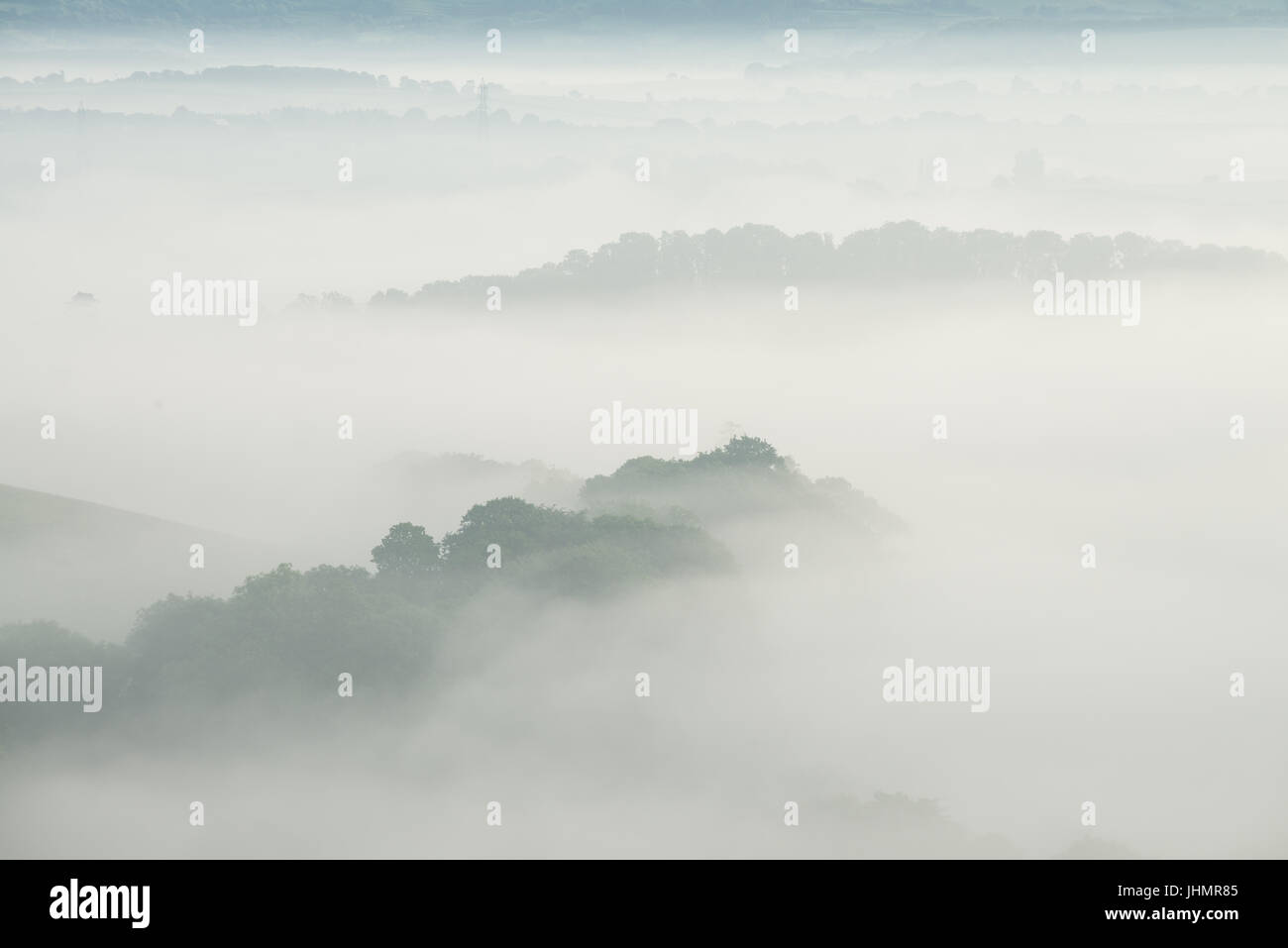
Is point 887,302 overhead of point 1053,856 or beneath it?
overhead

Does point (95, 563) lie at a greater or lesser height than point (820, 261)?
lesser

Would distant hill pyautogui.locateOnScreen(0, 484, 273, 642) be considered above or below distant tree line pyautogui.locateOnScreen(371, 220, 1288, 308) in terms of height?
below

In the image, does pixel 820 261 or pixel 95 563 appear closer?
pixel 95 563

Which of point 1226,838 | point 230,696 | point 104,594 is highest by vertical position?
point 104,594

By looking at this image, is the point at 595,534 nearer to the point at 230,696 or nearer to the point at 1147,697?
the point at 230,696

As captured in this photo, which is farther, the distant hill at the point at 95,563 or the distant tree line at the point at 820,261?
the distant tree line at the point at 820,261

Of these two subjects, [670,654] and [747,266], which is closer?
[670,654]

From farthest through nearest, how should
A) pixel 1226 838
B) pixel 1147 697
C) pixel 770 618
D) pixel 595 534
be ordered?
pixel 1147 697, pixel 770 618, pixel 595 534, pixel 1226 838

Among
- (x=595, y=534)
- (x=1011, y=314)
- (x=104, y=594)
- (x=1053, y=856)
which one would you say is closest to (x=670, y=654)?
(x=595, y=534)

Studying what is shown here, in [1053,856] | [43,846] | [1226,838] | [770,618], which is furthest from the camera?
[770,618]

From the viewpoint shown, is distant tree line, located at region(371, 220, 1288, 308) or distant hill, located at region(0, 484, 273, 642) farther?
distant tree line, located at region(371, 220, 1288, 308)

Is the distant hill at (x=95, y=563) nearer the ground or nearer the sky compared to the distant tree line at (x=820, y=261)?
nearer the ground
